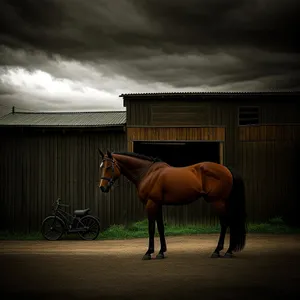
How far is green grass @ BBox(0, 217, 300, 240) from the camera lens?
14906 mm

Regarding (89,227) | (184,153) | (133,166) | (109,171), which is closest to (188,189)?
(133,166)

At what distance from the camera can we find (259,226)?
1559cm

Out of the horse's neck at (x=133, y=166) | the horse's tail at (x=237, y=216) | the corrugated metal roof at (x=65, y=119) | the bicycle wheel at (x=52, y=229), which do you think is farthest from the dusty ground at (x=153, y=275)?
the corrugated metal roof at (x=65, y=119)

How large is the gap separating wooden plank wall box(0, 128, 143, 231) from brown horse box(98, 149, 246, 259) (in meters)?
7.74

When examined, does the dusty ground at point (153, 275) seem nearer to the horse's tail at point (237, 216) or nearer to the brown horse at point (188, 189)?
the horse's tail at point (237, 216)

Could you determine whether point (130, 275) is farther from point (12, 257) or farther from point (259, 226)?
point (259, 226)

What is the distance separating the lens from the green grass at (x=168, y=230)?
14906mm

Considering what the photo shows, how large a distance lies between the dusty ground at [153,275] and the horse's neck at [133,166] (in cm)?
203

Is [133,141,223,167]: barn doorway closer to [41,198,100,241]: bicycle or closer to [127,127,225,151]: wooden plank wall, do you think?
[127,127,225,151]: wooden plank wall

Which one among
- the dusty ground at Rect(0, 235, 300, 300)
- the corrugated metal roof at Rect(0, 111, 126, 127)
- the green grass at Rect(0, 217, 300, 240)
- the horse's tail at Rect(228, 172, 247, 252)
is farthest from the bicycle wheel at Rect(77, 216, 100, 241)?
the horse's tail at Rect(228, 172, 247, 252)

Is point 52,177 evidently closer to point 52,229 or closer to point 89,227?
point 52,229

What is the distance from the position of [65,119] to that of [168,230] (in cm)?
800

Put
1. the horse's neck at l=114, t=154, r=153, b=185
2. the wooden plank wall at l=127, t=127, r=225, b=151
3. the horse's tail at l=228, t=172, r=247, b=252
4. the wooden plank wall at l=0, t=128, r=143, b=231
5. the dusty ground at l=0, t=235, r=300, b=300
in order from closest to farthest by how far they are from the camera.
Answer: the dusty ground at l=0, t=235, r=300, b=300 < the horse's tail at l=228, t=172, r=247, b=252 < the horse's neck at l=114, t=154, r=153, b=185 < the wooden plank wall at l=127, t=127, r=225, b=151 < the wooden plank wall at l=0, t=128, r=143, b=231

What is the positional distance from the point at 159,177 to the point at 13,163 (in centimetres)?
1081
